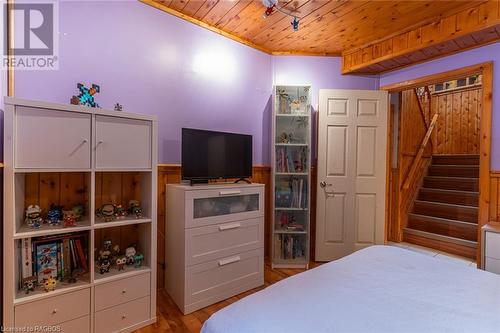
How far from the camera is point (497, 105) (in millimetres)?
2477

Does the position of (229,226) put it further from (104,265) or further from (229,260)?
(104,265)

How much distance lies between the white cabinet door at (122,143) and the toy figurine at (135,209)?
371 millimetres

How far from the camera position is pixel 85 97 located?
1846 mm

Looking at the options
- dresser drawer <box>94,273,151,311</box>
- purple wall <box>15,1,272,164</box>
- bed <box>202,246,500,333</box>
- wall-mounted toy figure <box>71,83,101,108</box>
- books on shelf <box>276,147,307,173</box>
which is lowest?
dresser drawer <box>94,273,151,311</box>

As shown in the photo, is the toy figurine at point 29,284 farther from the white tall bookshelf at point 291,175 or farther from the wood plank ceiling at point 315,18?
the wood plank ceiling at point 315,18

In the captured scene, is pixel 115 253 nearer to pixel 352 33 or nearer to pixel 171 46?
pixel 171 46

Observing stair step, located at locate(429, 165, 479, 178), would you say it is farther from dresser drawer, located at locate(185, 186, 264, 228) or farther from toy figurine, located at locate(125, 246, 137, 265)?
toy figurine, located at locate(125, 246, 137, 265)

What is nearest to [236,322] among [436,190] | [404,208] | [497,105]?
[497,105]

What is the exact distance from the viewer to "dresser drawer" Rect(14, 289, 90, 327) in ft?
4.91

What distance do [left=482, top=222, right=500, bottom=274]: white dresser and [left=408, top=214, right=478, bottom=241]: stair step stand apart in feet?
4.28

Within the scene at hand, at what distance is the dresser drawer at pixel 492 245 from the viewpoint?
2.19m

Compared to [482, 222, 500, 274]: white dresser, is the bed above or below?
above

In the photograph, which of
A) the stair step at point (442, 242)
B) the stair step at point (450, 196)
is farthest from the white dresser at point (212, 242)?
the stair step at point (450, 196)

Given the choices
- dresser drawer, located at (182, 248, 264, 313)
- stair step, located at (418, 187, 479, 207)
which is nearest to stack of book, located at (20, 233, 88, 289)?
dresser drawer, located at (182, 248, 264, 313)
